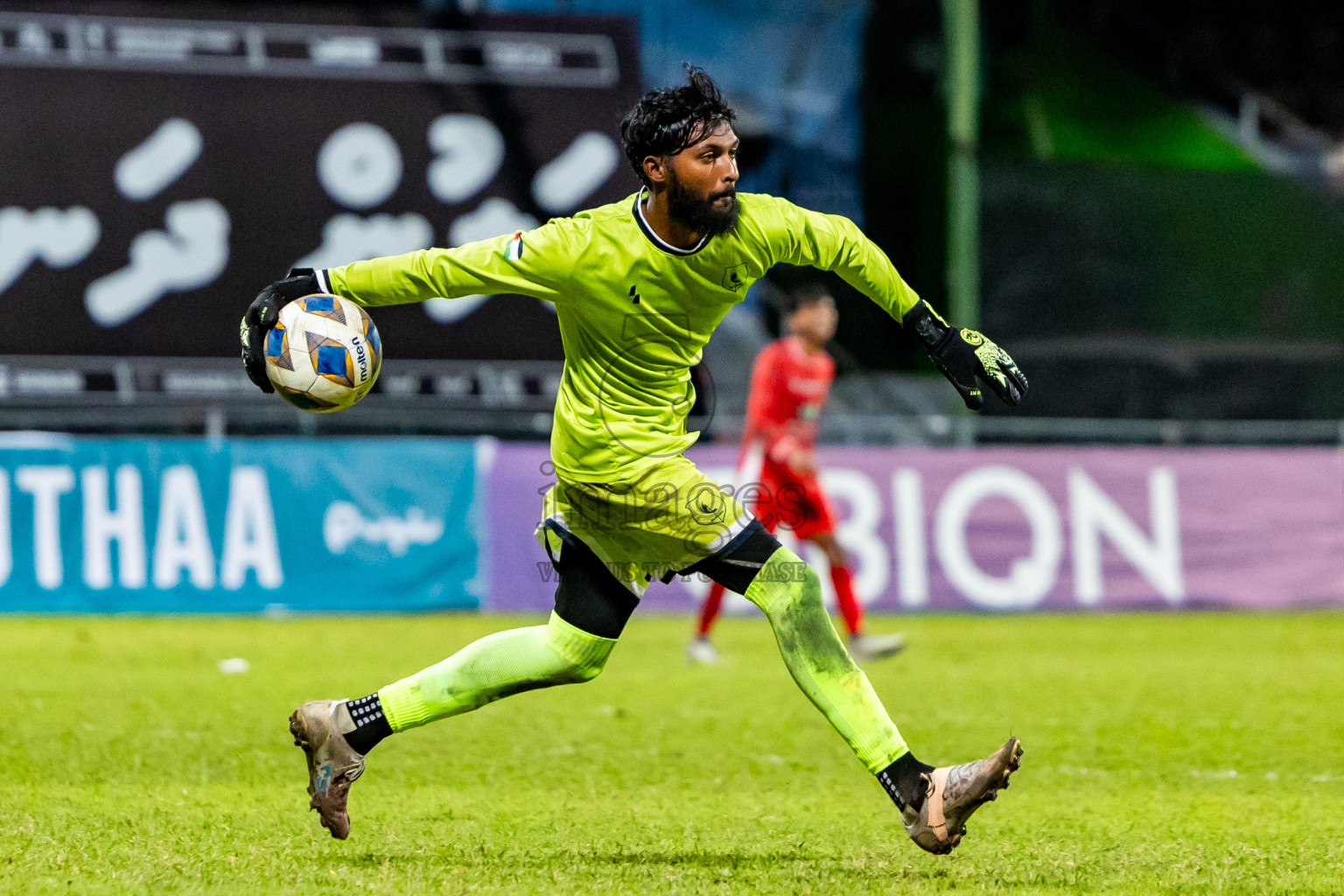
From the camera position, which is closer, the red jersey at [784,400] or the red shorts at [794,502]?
the red shorts at [794,502]

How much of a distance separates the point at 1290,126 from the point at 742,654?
15.2 meters

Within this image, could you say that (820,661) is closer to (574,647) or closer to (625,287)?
(574,647)

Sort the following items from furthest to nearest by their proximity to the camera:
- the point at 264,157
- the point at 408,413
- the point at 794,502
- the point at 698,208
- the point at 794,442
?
the point at 264,157 → the point at 408,413 → the point at 794,442 → the point at 794,502 → the point at 698,208

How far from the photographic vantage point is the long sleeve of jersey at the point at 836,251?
507cm

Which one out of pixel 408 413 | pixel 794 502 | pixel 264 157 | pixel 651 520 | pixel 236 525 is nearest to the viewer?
pixel 651 520

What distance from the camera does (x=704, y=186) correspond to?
192 inches

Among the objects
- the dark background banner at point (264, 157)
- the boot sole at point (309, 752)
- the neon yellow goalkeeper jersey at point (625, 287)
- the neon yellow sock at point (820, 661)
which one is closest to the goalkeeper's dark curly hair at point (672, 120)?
the neon yellow goalkeeper jersey at point (625, 287)

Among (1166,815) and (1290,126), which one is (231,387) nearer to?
(1166,815)

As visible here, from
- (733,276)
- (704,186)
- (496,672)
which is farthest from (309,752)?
(704,186)

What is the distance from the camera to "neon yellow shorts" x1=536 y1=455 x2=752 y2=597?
498cm

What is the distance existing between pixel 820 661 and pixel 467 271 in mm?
1548

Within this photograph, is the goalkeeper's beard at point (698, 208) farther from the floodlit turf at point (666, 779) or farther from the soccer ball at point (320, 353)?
Result: the floodlit turf at point (666, 779)

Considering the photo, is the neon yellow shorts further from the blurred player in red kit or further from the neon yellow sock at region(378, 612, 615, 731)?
the blurred player in red kit

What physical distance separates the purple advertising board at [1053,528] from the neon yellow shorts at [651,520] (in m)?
9.02
